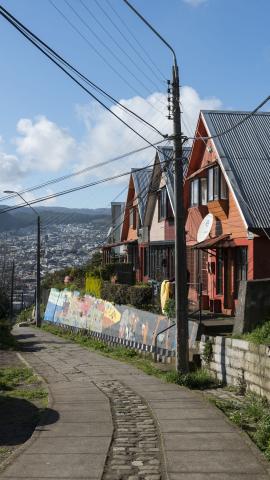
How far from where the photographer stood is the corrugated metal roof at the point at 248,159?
20594 millimetres

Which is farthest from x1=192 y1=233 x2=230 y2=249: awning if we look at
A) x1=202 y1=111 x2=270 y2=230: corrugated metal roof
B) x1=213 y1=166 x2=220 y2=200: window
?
x1=202 y1=111 x2=270 y2=230: corrugated metal roof

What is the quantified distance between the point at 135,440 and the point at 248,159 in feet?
52.3

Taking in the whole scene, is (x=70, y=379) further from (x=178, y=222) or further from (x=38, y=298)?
(x=38, y=298)

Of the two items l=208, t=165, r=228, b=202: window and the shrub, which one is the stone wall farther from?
l=208, t=165, r=228, b=202: window

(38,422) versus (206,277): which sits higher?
(206,277)

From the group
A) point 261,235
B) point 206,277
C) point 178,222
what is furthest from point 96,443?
point 206,277

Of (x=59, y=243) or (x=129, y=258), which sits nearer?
(x=129, y=258)

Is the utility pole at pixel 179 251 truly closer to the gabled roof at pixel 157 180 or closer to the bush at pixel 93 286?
the bush at pixel 93 286

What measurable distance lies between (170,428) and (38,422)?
7.20 feet

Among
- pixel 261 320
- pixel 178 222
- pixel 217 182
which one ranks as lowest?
pixel 261 320

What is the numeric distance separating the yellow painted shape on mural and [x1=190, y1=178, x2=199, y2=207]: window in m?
5.77

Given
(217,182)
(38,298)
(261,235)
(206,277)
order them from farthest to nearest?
1. (38,298)
2. (206,277)
3. (217,182)
4. (261,235)

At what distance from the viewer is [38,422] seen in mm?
9680

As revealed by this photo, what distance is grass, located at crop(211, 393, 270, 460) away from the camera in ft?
27.2
